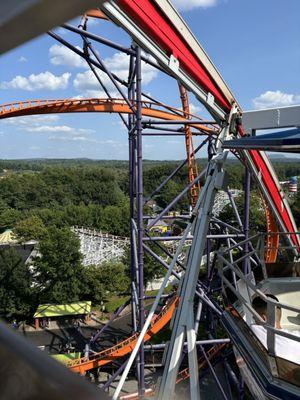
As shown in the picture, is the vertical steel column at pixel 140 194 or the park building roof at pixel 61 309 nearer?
the vertical steel column at pixel 140 194

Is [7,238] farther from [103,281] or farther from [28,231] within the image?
[103,281]

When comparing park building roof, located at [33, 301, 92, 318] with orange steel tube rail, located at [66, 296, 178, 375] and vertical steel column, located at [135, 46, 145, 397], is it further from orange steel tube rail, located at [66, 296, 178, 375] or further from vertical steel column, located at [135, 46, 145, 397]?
vertical steel column, located at [135, 46, 145, 397]

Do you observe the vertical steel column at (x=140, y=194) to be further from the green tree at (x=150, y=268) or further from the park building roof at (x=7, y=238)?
the park building roof at (x=7, y=238)

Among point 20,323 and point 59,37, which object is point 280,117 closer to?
point 59,37

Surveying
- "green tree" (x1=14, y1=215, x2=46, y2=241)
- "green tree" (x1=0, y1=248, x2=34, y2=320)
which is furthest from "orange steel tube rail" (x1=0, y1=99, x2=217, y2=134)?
"green tree" (x1=14, y1=215, x2=46, y2=241)

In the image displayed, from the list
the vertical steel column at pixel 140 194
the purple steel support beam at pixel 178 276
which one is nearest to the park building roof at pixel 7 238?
the purple steel support beam at pixel 178 276

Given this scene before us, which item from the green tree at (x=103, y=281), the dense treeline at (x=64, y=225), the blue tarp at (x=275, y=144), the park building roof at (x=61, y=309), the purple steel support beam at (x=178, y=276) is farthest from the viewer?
the green tree at (x=103, y=281)
